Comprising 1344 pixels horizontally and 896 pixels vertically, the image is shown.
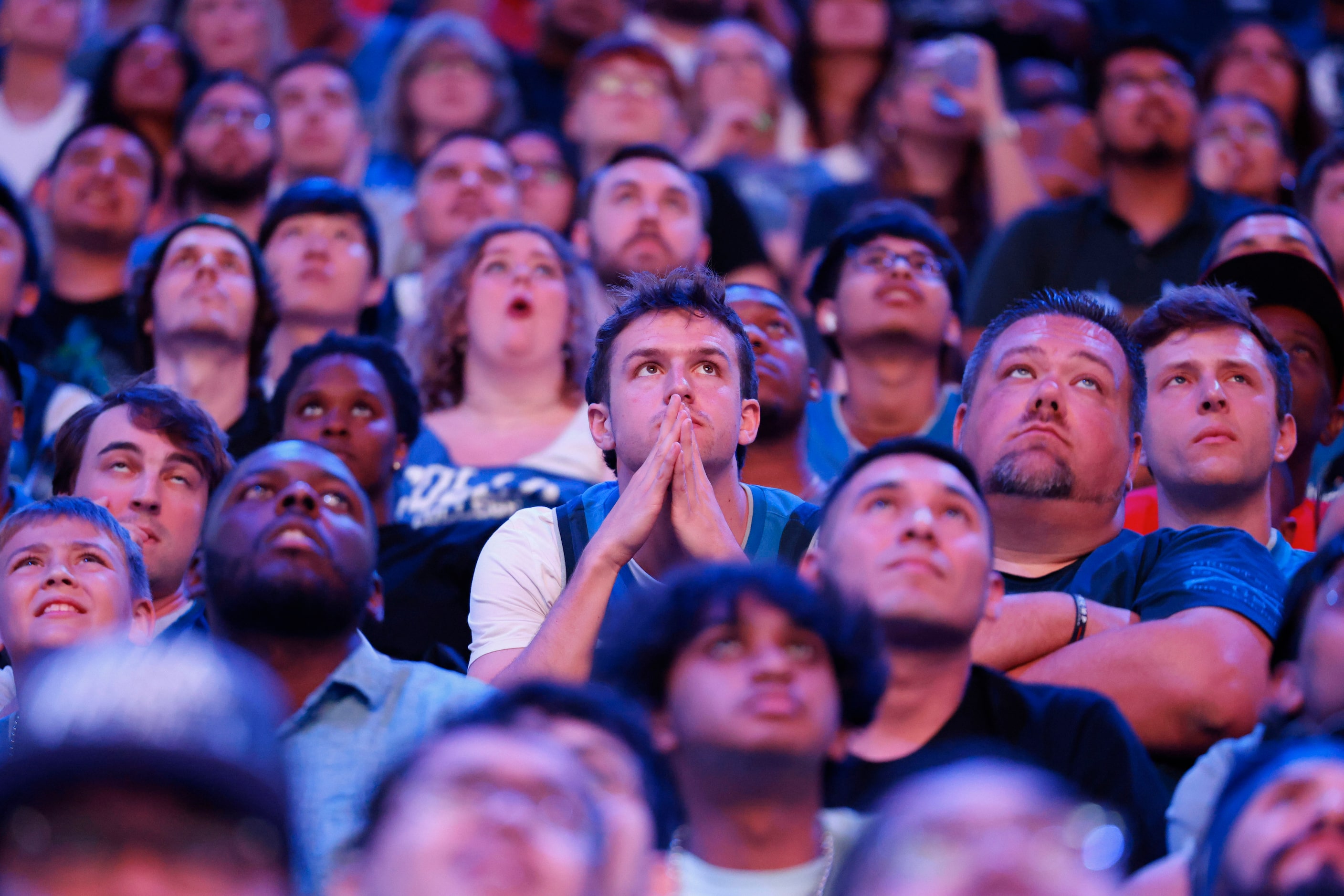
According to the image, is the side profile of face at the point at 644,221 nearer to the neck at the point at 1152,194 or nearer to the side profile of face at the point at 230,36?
the neck at the point at 1152,194

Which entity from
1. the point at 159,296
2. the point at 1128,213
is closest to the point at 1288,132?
the point at 1128,213

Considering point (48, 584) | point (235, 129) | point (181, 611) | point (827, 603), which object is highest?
point (235, 129)

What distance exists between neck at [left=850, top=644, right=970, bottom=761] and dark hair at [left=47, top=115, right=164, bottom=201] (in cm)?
433

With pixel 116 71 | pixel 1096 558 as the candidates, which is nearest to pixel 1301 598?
pixel 1096 558

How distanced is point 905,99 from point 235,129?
8.73ft

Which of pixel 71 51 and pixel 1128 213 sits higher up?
pixel 71 51

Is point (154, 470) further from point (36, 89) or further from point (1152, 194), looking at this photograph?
point (1152, 194)

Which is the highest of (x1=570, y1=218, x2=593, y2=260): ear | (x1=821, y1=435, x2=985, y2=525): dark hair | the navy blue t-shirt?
(x1=570, y1=218, x2=593, y2=260): ear

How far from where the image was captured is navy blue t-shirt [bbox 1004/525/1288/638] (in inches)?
145

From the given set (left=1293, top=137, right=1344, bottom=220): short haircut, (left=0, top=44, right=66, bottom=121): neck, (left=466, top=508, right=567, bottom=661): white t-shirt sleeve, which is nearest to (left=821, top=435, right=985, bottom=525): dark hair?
(left=466, top=508, right=567, bottom=661): white t-shirt sleeve

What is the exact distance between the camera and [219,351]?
18.3 ft

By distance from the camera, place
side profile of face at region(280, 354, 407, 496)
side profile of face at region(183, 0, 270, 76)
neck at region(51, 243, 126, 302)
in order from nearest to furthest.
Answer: side profile of face at region(280, 354, 407, 496), neck at region(51, 243, 126, 302), side profile of face at region(183, 0, 270, 76)

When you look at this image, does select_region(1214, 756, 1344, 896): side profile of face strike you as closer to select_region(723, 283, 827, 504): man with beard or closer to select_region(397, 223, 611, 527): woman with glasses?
select_region(723, 283, 827, 504): man with beard

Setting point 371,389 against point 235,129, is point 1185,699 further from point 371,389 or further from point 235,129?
point 235,129
